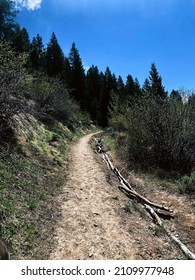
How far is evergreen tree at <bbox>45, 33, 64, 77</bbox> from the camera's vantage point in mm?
59688

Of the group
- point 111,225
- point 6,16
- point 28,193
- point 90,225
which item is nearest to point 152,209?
point 111,225

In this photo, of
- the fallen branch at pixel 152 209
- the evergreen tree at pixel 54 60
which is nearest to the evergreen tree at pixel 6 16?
the evergreen tree at pixel 54 60

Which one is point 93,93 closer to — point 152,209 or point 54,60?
point 54,60

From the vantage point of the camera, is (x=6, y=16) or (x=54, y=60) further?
(x=54, y=60)

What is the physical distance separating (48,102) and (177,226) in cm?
2338

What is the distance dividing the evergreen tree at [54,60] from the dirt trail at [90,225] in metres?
49.6

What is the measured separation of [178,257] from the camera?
766 cm

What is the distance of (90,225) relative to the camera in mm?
8789

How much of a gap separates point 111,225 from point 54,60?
56.7 m

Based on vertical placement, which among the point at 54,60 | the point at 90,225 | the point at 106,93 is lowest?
the point at 90,225

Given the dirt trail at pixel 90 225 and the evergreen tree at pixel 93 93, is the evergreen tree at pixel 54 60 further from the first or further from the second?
the dirt trail at pixel 90 225

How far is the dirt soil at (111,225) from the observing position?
294 inches

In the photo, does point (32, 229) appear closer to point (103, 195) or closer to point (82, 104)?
point (103, 195)

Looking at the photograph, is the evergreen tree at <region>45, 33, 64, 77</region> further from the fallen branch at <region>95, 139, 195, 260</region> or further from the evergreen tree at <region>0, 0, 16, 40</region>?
the fallen branch at <region>95, 139, 195, 260</region>
